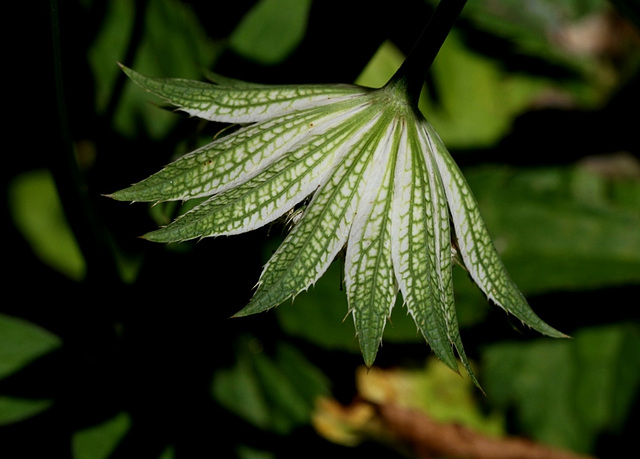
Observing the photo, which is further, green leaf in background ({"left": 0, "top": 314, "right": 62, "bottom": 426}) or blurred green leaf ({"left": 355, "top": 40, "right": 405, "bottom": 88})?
blurred green leaf ({"left": 355, "top": 40, "right": 405, "bottom": 88})

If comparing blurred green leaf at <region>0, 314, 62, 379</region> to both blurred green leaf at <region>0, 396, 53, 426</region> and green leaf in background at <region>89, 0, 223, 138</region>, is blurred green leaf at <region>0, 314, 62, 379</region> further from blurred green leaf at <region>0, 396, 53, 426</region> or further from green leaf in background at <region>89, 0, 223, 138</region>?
green leaf in background at <region>89, 0, 223, 138</region>

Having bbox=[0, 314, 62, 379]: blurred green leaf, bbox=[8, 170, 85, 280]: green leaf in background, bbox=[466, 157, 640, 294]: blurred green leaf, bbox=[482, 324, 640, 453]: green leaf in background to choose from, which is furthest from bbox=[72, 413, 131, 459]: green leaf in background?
bbox=[482, 324, 640, 453]: green leaf in background

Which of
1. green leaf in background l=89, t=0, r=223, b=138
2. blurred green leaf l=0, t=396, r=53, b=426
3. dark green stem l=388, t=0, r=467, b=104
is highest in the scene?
green leaf in background l=89, t=0, r=223, b=138

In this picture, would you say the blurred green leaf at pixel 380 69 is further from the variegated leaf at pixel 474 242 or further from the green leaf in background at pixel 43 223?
the variegated leaf at pixel 474 242

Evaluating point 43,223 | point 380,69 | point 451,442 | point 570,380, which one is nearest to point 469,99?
point 380,69

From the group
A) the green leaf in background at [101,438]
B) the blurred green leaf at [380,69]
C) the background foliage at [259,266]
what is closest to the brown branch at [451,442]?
the background foliage at [259,266]

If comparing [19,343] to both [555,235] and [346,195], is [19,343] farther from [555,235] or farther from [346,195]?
[555,235]

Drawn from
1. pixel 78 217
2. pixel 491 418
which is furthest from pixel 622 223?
pixel 78 217
